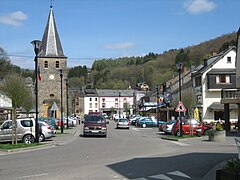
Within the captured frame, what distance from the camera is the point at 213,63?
53469 mm

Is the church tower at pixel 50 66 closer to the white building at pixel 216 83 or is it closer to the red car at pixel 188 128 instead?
the white building at pixel 216 83

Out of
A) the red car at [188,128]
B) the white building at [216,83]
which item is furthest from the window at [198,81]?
the red car at [188,128]

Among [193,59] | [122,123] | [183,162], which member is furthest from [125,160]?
[193,59]

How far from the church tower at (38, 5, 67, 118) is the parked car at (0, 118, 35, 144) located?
53.6m

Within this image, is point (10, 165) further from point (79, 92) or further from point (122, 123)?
point (79, 92)

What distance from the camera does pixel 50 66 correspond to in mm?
80500

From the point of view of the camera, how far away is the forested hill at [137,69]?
350ft

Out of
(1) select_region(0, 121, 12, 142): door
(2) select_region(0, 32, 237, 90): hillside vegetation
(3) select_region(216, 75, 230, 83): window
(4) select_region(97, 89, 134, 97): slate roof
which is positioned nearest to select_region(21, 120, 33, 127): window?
(1) select_region(0, 121, 12, 142): door

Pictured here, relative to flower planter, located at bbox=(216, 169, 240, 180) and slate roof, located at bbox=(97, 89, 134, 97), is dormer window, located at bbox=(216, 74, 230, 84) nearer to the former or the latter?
flower planter, located at bbox=(216, 169, 240, 180)

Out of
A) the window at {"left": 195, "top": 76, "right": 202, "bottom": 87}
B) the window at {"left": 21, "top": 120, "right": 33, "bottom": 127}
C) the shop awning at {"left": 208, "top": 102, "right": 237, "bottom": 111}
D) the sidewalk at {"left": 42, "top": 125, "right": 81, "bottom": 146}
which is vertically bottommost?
the sidewalk at {"left": 42, "top": 125, "right": 81, "bottom": 146}

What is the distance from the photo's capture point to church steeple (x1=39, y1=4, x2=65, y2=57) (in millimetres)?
79812

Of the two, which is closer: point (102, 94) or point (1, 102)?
point (1, 102)

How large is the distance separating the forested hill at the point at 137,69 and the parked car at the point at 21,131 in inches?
3035

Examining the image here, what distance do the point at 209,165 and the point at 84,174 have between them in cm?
477
